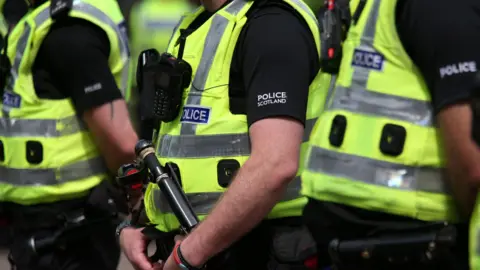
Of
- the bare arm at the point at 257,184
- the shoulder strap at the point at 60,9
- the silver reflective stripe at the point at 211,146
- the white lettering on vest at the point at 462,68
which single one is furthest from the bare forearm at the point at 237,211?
the shoulder strap at the point at 60,9

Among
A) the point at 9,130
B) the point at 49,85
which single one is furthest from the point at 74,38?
the point at 9,130

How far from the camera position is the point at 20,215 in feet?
11.8

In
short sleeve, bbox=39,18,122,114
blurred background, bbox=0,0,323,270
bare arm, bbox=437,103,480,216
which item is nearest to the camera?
bare arm, bbox=437,103,480,216

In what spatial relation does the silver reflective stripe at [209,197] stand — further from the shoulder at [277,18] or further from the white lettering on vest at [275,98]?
the shoulder at [277,18]

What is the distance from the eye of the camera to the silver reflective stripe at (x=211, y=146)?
7.94 feet

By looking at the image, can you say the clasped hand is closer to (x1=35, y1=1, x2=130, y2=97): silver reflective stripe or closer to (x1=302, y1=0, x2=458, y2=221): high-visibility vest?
(x1=302, y1=0, x2=458, y2=221): high-visibility vest

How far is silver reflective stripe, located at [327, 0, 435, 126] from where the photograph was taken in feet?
7.32

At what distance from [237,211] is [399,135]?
47 centimetres

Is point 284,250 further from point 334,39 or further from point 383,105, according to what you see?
point 334,39

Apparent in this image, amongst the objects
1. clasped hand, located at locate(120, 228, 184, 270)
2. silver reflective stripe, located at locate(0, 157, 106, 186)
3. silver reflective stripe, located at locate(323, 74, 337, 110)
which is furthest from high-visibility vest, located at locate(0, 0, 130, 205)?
silver reflective stripe, located at locate(323, 74, 337, 110)

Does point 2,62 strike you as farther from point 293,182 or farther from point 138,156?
point 293,182

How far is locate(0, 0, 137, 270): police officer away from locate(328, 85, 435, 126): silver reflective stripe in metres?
1.24

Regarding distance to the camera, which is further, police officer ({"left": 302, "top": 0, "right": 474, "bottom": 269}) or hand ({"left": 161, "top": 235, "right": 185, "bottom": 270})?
hand ({"left": 161, "top": 235, "right": 185, "bottom": 270})

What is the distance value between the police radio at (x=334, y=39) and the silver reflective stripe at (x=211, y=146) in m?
0.34
